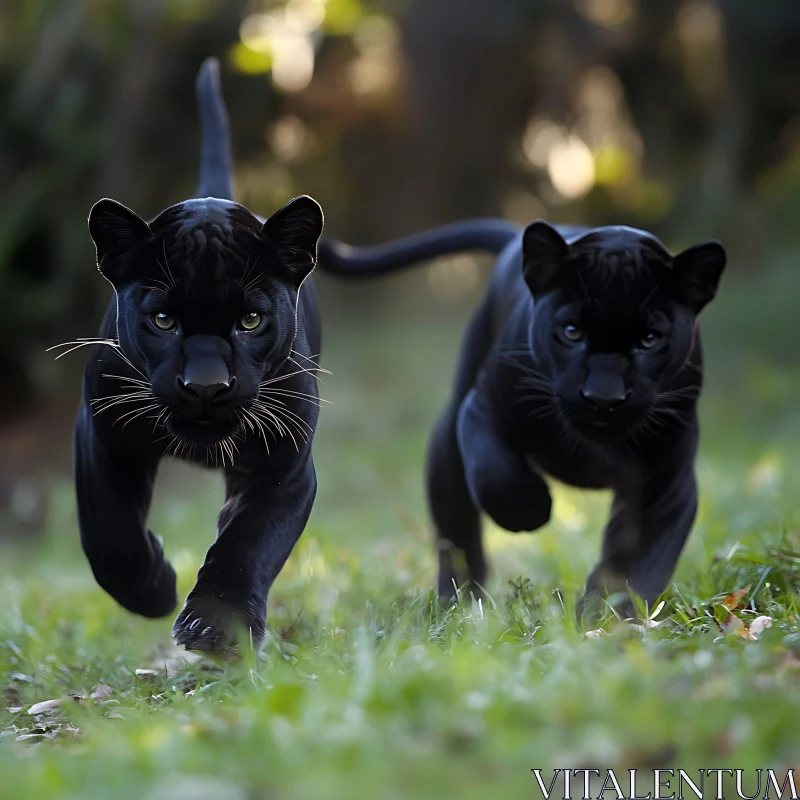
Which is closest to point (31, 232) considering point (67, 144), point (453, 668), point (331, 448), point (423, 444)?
point (67, 144)

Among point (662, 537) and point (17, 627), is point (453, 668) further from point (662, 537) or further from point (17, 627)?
point (17, 627)

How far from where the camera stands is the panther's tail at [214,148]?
3.95 m

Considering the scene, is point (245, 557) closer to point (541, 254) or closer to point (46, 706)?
point (46, 706)

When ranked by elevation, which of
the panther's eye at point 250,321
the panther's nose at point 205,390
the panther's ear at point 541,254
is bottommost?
the panther's nose at point 205,390

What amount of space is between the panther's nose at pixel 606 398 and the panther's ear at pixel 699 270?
38 centimetres

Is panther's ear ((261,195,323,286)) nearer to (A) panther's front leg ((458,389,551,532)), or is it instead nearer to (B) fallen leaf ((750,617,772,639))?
(A) panther's front leg ((458,389,551,532))

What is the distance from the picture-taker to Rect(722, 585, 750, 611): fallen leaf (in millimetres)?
3160

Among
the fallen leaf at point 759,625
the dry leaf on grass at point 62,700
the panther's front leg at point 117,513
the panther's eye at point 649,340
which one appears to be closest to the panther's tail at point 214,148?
the panther's front leg at point 117,513

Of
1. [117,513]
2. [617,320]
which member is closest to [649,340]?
[617,320]

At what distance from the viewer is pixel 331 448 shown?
9.61m

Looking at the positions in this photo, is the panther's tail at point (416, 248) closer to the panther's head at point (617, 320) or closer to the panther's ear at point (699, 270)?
the panther's head at point (617, 320)

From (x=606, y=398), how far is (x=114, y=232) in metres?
1.38

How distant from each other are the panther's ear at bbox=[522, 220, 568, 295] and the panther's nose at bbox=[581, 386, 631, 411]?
16.7 inches

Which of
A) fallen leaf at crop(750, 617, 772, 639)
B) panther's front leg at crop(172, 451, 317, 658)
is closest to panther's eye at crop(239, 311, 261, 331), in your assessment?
panther's front leg at crop(172, 451, 317, 658)
